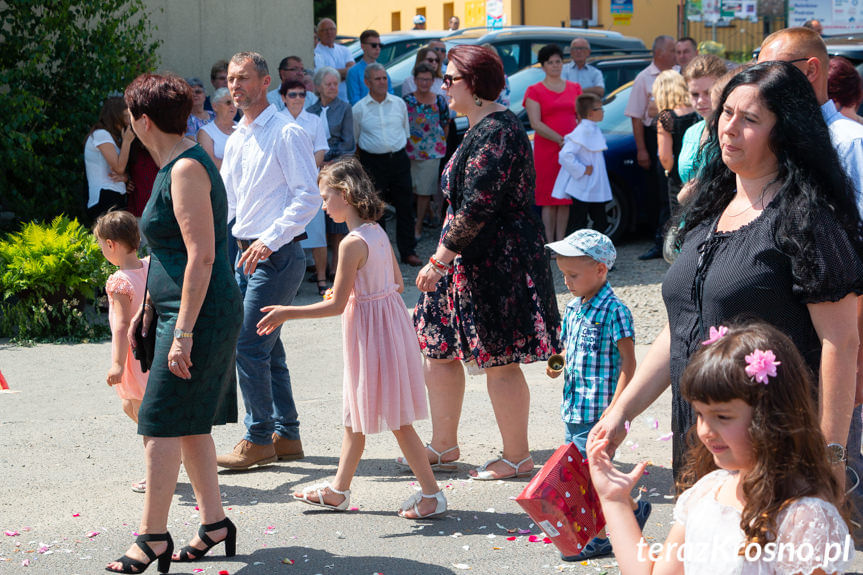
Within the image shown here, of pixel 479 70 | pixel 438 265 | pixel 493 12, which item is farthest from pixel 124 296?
pixel 493 12

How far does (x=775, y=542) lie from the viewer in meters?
2.37

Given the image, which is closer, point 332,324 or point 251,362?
point 251,362

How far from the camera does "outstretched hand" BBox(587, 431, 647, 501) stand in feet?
8.90

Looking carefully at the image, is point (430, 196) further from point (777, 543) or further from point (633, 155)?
point (777, 543)

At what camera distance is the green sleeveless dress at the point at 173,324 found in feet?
13.5

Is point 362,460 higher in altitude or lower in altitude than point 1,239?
lower

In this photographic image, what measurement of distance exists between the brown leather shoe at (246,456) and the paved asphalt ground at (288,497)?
61 mm

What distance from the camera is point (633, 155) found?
11.7m

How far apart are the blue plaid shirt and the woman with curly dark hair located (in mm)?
1389

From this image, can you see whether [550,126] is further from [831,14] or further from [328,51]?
[831,14]

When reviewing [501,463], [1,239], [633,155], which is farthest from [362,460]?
[633,155]

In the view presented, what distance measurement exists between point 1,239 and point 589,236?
6638 mm

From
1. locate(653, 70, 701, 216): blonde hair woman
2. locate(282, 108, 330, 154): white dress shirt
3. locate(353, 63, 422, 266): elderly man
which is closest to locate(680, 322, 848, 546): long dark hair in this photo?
locate(282, 108, 330, 154): white dress shirt

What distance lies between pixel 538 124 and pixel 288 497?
22.9ft
